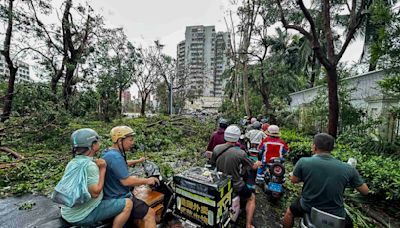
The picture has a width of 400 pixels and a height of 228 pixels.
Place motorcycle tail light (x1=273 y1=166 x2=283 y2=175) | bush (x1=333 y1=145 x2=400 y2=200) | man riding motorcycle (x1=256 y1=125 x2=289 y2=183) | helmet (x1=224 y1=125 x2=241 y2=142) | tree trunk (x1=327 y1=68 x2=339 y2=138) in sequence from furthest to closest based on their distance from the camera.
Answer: tree trunk (x1=327 y1=68 x2=339 y2=138) < man riding motorcycle (x1=256 y1=125 x2=289 y2=183) < motorcycle tail light (x1=273 y1=166 x2=283 y2=175) < bush (x1=333 y1=145 x2=400 y2=200) < helmet (x1=224 y1=125 x2=241 y2=142)

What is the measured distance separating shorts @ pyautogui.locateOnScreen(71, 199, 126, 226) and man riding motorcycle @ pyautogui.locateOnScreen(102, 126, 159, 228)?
0.08 metres

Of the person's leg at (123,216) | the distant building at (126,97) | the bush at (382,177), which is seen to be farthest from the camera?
the distant building at (126,97)

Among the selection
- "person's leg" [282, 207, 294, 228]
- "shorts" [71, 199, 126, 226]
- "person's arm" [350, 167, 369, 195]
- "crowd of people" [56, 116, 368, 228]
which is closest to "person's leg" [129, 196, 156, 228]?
"crowd of people" [56, 116, 368, 228]

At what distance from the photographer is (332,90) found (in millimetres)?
6539

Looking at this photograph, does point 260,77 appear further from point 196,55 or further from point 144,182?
point 196,55

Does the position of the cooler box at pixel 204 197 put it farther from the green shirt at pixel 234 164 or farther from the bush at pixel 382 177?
the bush at pixel 382 177

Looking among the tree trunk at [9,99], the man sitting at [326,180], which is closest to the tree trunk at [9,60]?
the tree trunk at [9,99]

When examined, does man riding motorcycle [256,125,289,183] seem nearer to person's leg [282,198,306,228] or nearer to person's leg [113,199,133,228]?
person's leg [282,198,306,228]

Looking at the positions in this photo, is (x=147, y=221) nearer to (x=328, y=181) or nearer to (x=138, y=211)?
(x=138, y=211)

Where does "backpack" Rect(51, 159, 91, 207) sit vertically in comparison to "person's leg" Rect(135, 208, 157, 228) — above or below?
above

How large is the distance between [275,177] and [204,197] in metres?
1.96

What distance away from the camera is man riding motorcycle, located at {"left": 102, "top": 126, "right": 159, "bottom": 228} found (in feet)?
7.13

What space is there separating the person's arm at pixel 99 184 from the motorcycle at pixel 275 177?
2.96m

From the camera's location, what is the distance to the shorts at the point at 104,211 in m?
2.01
